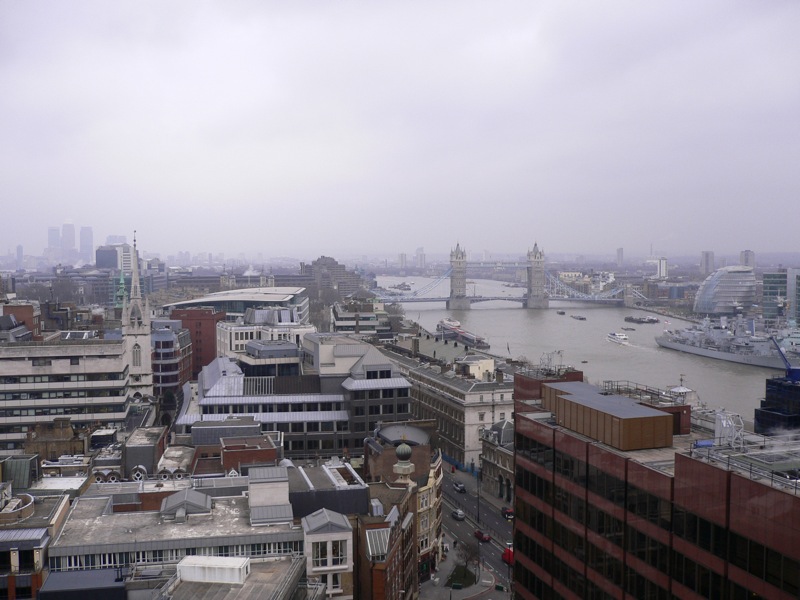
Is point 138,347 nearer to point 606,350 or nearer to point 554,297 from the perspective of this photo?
point 606,350

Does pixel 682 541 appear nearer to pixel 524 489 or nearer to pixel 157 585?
pixel 524 489

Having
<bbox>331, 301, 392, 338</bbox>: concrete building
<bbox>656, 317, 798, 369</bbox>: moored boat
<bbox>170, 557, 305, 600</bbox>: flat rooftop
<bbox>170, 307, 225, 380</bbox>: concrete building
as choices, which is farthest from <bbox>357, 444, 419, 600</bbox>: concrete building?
<bbox>656, 317, 798, 369</bbox>: moored boat

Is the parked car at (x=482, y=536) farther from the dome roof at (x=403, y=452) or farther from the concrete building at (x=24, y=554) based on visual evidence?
the concrete building at (x=24, y=554)

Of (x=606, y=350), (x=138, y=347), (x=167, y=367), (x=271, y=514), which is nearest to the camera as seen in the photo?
(x=271, y=514)

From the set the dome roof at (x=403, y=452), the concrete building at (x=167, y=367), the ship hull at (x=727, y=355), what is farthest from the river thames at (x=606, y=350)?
the concrete building at (x=167, y=367)

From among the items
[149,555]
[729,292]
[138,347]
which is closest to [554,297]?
[729,292]

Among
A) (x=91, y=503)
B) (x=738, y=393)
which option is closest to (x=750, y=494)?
(x=91, y=503)
